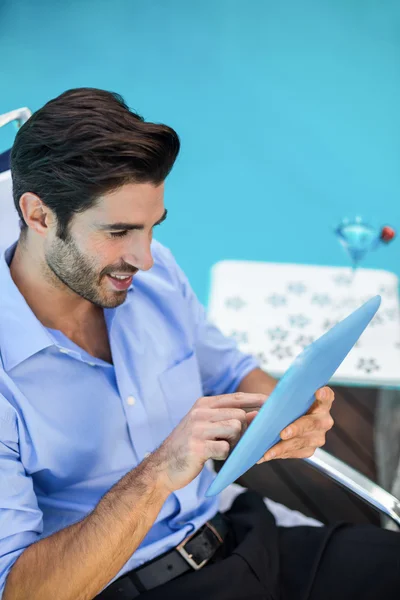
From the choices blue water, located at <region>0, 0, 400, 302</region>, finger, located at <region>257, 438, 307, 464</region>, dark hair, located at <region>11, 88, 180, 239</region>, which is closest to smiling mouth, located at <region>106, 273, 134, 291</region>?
dark hair, located at <region>11, 88, 180, 239</region>

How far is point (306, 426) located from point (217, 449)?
17 cm

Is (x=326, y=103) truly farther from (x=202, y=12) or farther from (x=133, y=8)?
(x=133, y=8)

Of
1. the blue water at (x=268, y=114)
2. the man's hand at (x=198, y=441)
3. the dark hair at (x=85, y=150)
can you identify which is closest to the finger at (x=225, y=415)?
the man's hand at (x=198, y=441)

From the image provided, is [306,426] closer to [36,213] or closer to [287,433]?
[287,433]

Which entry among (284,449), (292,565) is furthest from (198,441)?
(292,565)

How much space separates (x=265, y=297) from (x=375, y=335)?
0.93ft

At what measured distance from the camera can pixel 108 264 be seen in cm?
110

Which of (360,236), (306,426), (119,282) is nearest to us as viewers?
(306,426)

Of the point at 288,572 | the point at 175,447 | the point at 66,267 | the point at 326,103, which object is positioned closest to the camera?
the point at 175,447

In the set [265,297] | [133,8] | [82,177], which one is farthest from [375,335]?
[133,8]

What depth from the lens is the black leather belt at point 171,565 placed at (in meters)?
1.12

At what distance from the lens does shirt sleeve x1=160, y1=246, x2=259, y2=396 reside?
137cm

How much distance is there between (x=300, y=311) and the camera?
1740 mm

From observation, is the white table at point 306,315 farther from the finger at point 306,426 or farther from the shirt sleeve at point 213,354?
the finger at point 306,426
